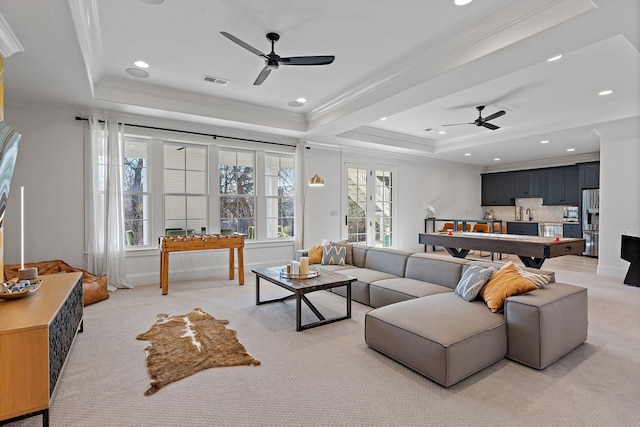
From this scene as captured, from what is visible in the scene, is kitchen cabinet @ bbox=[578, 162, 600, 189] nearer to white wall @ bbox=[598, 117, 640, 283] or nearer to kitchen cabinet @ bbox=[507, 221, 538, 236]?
kitchen cabinet @ bbox=[507, 221, 538, 236]

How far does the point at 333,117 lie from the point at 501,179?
724cm

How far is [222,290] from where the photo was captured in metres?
4.66

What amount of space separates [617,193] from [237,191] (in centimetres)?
668

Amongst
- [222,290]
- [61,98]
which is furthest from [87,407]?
[61,98]

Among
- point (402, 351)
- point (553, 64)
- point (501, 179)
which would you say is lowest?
point (402, 351)

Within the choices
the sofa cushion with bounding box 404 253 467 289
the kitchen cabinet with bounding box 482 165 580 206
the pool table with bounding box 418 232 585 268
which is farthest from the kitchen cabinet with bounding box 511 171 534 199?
the sofa cushion with bounding box 404 253 467 289

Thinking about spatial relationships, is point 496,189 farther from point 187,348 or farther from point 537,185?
point 187,348

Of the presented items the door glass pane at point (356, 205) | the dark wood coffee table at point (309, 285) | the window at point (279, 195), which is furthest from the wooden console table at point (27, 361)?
the door glass pane at point (356, 205)

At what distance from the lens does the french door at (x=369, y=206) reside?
7.48 meters

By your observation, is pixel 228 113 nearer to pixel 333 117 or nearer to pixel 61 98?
pixel 333 117

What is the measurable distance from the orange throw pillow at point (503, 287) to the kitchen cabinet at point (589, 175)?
707 cm

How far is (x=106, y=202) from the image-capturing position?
463cm

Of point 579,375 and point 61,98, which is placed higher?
point 61,98

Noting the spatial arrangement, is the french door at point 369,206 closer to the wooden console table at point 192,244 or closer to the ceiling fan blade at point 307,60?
the wooden console table at point 192,244
